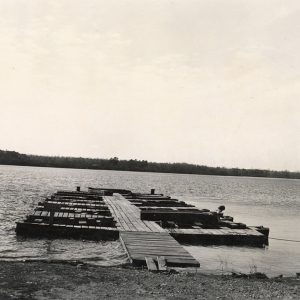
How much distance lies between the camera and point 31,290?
787 centimetres

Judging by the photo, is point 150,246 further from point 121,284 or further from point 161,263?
point 121,284

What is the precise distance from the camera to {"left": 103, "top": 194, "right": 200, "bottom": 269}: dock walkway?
11.7 m

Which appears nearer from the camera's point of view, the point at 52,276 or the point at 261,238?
the point at 52,276

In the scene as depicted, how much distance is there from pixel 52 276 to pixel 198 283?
9.54 feet

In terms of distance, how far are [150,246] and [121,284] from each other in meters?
4.75

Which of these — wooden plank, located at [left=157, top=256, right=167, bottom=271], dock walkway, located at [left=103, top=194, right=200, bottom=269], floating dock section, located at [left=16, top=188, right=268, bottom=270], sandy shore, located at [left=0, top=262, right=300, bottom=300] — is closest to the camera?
sandy shore, located at [left=0, top=262, right=300, bottom=300]

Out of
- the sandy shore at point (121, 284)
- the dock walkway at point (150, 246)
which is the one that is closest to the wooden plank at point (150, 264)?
the dock walkway at point (150, 246)

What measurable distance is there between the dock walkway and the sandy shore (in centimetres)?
108

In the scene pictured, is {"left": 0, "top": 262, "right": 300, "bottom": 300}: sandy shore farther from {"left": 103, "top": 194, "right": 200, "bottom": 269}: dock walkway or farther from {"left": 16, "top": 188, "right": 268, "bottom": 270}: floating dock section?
{"left": 16, "top": 188, "right": 268, "bottom": 270}: floating dock section

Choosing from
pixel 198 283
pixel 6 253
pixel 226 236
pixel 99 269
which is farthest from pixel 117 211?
pixel 198 283

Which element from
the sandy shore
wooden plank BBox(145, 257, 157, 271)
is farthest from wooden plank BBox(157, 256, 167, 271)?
the sandy shore

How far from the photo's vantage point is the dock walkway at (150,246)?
38.3ft

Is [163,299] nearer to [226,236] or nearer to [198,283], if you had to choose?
[198,283]

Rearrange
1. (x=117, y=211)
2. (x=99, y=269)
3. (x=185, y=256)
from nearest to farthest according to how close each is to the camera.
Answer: (x=99, y=269), (x=185, y=256), (x=117, y=211)
